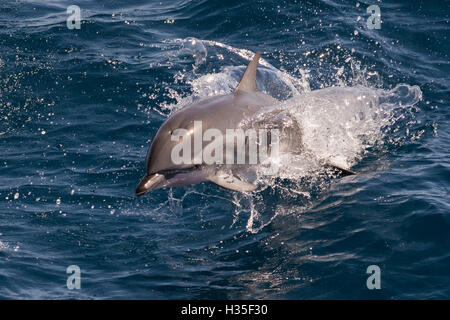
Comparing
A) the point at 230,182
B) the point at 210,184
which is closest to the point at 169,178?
the point at 230,182

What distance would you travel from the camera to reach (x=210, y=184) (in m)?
9.88

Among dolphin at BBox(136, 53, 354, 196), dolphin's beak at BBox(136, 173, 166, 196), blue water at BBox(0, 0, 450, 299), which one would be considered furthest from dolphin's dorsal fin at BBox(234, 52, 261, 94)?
dolphin's beak at BBox(136, 173, 166, 196)

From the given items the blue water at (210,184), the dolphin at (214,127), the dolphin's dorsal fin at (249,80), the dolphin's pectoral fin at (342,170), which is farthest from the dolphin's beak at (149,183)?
the dolphin's pectoral fin at (342,170)

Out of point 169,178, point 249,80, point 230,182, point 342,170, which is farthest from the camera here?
point 249,80

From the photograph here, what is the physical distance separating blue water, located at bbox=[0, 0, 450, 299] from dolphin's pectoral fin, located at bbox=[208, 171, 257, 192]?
0.79 metres

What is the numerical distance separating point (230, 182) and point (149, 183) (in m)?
1.11

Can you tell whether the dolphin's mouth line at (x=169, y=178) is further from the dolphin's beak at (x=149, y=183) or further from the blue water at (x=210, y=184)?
the blue water at (x=210, y=184)

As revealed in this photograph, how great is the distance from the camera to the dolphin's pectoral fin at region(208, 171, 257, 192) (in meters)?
8.09

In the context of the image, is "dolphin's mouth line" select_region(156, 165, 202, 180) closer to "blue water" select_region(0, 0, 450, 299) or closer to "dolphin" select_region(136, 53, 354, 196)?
"dolphin" select_region(136, 53, 354, 196)

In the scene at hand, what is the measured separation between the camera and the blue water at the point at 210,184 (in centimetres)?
783

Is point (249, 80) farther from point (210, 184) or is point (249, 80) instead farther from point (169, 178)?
point (169, 178)

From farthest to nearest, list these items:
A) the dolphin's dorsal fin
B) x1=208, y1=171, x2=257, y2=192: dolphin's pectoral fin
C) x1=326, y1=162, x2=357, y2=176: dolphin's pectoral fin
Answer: the dolphin's dorsal fin → x1=326, y1=162, x2=357, y2=176: dolphin's pectoral fin → x1=208, y1=171, x2=257, y2=192: dolphin's pectoral fin

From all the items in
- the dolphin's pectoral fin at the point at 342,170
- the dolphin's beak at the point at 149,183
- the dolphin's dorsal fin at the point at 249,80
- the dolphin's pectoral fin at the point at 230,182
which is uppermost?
the dolphin's dorsal fin at the point at 249,80

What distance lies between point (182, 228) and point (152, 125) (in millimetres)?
3239
